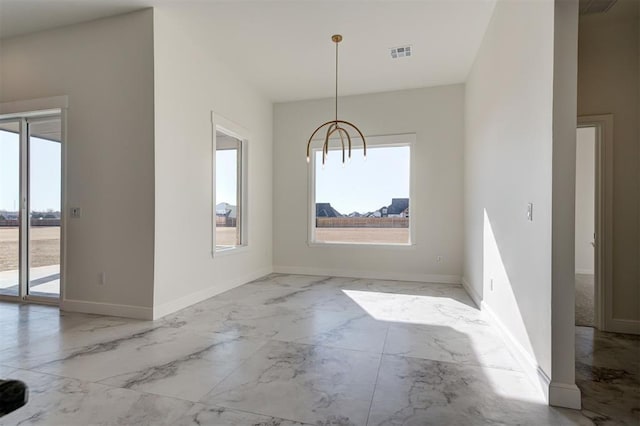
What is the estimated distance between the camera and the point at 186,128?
3936mm

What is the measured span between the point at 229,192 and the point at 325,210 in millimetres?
1843

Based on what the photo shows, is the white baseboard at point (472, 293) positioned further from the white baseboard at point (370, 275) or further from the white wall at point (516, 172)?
the white baseboard at point (370, 275)

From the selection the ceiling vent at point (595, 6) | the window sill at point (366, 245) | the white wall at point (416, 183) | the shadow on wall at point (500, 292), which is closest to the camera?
the shadow on wall at point (500, 292)

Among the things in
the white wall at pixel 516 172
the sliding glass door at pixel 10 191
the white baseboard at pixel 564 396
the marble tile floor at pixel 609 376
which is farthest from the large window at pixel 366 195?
the sliding glass door at pixel 10 191

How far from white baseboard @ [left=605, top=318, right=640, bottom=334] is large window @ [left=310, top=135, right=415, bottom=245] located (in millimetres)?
2813

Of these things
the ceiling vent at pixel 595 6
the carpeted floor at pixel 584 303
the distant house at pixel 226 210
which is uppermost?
the ceiling vent at pixel 595 6

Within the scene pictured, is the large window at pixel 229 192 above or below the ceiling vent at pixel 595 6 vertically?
below

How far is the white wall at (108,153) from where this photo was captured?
3457mm

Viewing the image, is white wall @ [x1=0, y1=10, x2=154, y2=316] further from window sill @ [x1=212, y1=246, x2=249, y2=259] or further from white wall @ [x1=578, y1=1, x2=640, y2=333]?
white wall @ [x1=578, y1=1, x2=640, y2=333]

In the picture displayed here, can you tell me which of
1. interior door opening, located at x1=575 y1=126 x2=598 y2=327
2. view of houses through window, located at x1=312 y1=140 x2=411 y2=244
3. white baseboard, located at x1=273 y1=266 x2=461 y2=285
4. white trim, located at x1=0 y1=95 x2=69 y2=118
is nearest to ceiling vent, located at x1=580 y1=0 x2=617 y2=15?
view of houses through window, located at x1=312 y1=140 x2=411 y2=244

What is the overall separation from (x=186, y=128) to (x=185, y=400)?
304 centimetres

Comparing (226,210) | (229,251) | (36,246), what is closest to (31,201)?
(36,246)

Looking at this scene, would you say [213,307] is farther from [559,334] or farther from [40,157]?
[559,334]

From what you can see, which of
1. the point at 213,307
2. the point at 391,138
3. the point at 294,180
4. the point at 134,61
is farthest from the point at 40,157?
the point at 391,138
